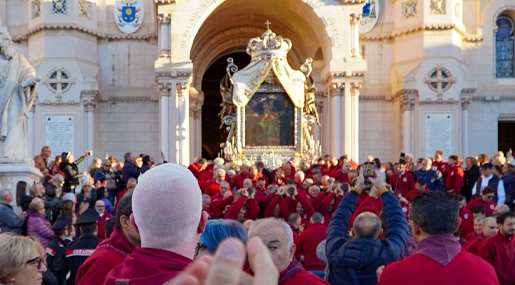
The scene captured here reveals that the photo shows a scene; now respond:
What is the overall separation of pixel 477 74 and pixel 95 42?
1312 centimetres

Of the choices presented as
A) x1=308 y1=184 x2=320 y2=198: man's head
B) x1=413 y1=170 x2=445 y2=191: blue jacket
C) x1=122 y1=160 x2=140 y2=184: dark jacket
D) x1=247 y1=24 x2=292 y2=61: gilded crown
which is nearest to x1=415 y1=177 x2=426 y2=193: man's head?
x1=308 y1=184 x2=320 y2=198: man's head

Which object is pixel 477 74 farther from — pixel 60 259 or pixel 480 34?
pixel 60 259

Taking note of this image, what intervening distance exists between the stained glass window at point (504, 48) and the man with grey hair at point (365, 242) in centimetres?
2187

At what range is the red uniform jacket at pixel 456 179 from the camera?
685 inches

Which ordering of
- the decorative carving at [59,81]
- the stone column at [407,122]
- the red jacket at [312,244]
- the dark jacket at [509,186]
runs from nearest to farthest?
the red jacket at [312,244], the dark jacket at [509,186], the decorative carving at [59,81], the stone column at [407,122]

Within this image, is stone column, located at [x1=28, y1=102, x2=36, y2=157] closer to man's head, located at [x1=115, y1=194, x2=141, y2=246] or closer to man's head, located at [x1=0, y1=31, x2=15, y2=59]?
man's head, located at [x1=0, y1=31, x2=15, y2=59]

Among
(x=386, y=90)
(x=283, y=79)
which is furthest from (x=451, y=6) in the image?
(x=283, y=79)

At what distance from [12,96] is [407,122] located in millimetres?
15365

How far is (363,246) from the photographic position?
566 centimetres

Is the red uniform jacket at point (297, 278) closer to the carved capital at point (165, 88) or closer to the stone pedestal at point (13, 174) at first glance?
the stone pedestal at point (13, 174)

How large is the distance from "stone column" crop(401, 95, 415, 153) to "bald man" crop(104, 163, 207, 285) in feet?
73.9

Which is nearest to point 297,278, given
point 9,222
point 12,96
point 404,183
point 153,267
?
point 153,267

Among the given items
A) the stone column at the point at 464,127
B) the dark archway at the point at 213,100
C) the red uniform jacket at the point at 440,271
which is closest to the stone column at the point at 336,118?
the stone column at the point at 464,127

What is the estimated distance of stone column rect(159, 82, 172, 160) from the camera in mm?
22516
